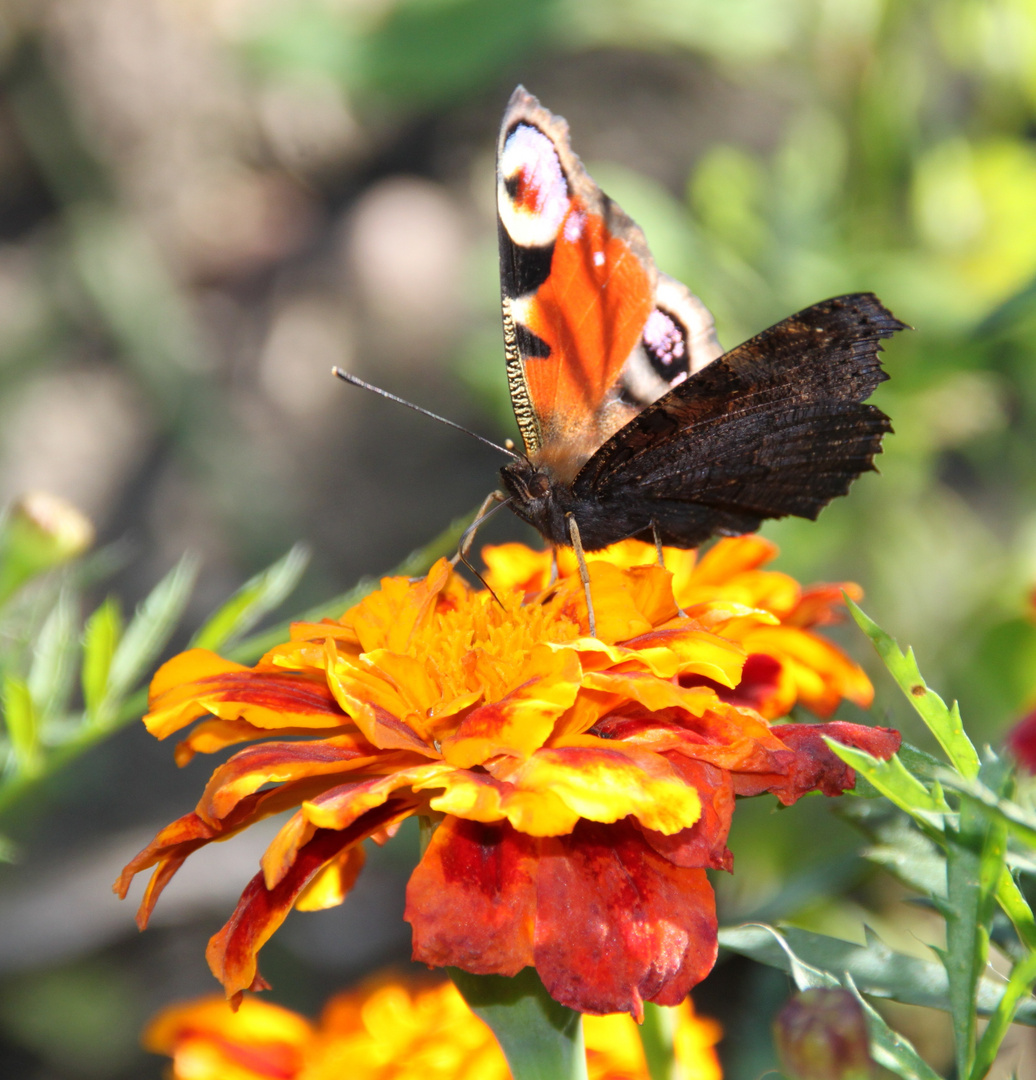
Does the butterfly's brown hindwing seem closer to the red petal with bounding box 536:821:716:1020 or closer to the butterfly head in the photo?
the butterfly head

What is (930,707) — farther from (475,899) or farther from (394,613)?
(394,613)

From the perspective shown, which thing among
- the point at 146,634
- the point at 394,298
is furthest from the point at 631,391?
the point at 394,298

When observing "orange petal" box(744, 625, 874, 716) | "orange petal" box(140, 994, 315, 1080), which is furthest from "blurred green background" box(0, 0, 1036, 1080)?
"orange petal" box(140, 994, 315, 1080)

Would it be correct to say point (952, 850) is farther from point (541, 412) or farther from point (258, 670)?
point (541, 412)

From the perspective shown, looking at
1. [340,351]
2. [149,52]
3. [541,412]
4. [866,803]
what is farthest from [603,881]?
[149,52]

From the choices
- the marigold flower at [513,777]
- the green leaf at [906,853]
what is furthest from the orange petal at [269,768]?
the green leaf at [906,853]
